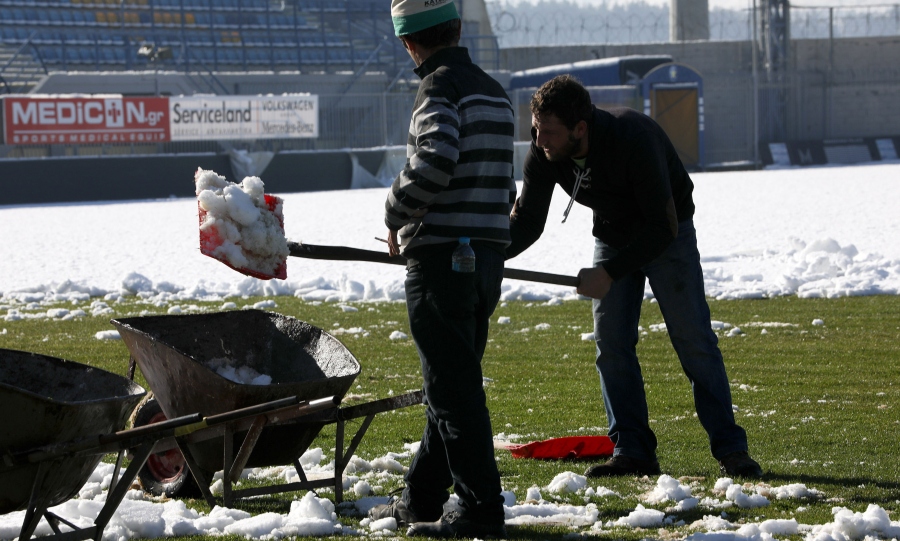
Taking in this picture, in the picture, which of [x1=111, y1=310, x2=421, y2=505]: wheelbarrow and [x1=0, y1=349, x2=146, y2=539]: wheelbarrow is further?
[x1=111, y1=310, x2=421, y2=505]: wheelbarrow

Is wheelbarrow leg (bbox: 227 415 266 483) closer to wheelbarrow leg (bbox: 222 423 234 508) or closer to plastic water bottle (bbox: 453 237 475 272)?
wheelbarrow leg (bbox: 222 423 234 508)

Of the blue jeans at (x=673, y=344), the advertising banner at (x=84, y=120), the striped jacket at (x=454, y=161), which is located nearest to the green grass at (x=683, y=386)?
the blue jeans at (x=673, y=344)

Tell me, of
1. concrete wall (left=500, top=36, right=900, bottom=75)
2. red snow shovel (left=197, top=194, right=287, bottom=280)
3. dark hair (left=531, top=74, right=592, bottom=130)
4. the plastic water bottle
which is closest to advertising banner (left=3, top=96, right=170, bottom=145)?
concrete wall (left=500, top=36, right=900, bottom=75)

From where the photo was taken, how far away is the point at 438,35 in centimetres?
401

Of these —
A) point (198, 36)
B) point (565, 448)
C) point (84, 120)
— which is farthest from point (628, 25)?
point (565, 448)

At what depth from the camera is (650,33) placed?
49.2 metres

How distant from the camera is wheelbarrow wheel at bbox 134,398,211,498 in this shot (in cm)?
489

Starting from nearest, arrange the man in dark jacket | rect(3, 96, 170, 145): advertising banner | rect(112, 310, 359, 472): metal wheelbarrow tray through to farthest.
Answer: rect(112, 310, 359, 472): metal wheelbarrow tray → the man in dark jacket → rect(3, 96, 170, 145): advertising banner

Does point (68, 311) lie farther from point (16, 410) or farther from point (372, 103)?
point (372, 103)

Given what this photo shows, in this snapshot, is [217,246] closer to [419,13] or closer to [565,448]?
[419,13]

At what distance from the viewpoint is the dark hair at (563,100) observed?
468cm

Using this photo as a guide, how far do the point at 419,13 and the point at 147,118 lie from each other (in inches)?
1040

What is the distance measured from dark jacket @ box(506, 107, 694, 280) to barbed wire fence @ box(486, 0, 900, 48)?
1643 inches

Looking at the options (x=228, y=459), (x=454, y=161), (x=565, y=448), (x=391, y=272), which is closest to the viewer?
(x=454, y=161)
